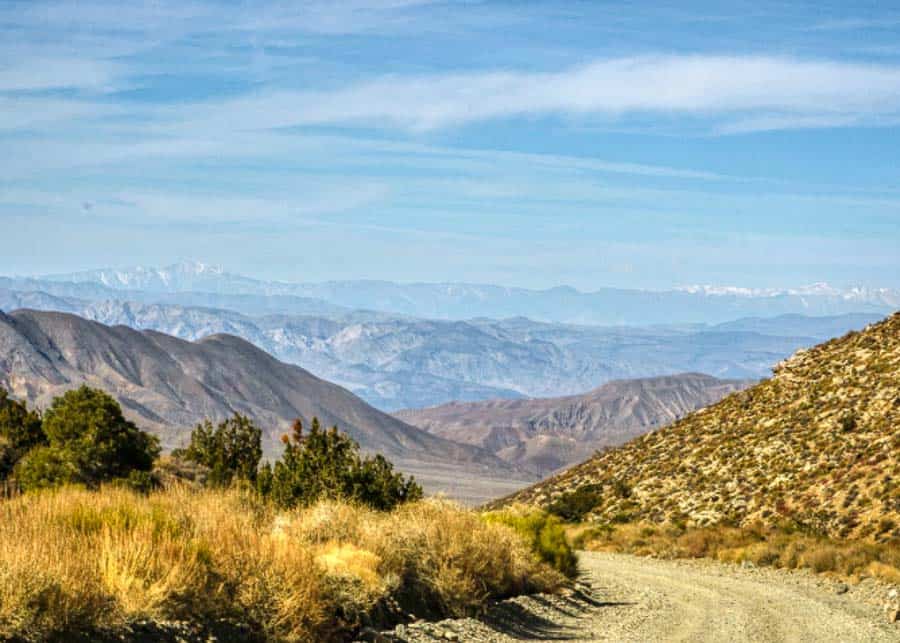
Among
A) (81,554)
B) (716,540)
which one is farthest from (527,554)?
(716,540)

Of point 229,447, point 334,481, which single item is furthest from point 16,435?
point 334,481

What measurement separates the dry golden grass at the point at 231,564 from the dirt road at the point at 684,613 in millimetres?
850

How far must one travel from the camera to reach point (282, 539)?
13844 mm

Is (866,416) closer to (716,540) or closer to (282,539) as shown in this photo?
(716,540)

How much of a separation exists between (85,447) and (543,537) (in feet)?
48.2

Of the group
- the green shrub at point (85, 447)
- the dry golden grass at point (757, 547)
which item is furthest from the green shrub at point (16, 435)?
the dry golden grass at point (757, 547)

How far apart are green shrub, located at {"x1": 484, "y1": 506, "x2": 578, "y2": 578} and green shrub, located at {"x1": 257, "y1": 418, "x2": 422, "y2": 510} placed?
2.49m

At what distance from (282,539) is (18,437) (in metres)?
23.8

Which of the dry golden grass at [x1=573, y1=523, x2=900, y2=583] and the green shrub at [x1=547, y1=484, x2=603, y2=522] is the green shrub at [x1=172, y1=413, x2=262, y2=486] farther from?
the green shrub at [x1=547, y1=484, x2=603, y2=522]

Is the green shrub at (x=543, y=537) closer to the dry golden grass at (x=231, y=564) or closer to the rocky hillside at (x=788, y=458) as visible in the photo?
the dry golden grass at (x=231, y=564)

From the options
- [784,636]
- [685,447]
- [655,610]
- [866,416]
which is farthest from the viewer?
[685,447]

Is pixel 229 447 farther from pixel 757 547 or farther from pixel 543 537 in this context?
pixel 757 547

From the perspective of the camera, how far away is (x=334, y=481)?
2066cm

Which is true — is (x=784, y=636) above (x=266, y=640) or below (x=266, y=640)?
below
